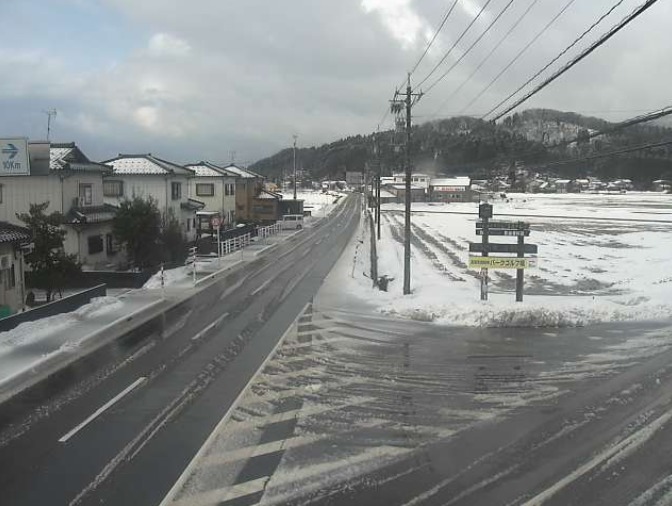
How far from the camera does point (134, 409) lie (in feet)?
32.8

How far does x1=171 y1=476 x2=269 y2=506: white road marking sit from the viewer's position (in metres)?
6.61

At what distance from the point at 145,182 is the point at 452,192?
114439 millimetres

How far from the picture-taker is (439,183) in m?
150

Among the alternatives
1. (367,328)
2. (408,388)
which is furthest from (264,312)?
(408,388)

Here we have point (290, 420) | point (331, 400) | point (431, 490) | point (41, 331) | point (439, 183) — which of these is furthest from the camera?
point (439, 183)

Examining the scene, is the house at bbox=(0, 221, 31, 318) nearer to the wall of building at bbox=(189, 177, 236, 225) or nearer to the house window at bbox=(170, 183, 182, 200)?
the house window at bbox=(170, 183, 182, 200)

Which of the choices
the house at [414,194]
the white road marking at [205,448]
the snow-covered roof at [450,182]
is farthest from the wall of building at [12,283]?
the snow-covered roof at [450,182]

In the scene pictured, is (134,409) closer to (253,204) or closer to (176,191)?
(176,191)

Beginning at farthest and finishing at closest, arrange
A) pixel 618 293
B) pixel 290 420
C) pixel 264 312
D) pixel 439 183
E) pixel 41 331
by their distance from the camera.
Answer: pixel 439 183 → pixel 618 293 → pixel 264 312 → pixel 41 331 → pixel 290 420

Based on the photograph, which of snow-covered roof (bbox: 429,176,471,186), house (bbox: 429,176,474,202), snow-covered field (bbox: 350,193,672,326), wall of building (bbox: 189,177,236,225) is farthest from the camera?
snow-covered roof (bbox: 429,176,471,186)

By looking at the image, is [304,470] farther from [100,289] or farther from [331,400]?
[100,289]

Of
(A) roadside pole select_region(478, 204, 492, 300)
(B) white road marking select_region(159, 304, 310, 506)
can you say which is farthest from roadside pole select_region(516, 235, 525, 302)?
(B) white road marking select_region(159, 304, 310, 506)

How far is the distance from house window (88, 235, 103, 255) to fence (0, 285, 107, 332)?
8697mm

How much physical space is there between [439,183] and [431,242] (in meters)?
105
